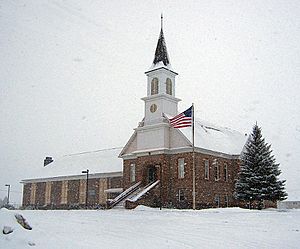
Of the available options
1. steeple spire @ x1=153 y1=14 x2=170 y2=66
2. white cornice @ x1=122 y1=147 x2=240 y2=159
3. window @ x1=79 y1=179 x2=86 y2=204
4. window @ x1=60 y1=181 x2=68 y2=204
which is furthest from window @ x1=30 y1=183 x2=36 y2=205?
steeple spire @ x1=153 y1=14 x2=170 y2=66

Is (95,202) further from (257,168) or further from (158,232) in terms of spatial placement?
(158,232)

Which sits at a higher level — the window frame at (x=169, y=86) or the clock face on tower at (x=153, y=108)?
the window frame at (x=169, y=86)

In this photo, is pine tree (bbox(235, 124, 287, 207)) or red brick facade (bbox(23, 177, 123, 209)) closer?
pine tree (bbox(235, 124, 287, 207))

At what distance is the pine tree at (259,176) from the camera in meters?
36.9

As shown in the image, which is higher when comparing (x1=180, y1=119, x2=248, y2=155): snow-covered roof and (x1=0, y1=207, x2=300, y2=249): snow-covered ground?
(x1=180, y1=119, x2=248, y2=155): snow-covered roof

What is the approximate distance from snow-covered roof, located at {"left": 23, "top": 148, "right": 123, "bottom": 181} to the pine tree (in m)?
14.4

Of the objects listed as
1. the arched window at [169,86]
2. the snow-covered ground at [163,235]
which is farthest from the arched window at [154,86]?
the snow-covered ground at [163,235]

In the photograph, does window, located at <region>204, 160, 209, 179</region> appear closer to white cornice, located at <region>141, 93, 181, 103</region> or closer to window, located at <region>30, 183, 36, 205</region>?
white cornice, located at <region>141, 93, 181, 103</region>

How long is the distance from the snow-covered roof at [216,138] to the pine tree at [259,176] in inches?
133

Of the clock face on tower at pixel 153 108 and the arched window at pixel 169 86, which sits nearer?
the clock face on tower at pixel 153 108

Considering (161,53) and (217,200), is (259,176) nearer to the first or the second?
(217,200)

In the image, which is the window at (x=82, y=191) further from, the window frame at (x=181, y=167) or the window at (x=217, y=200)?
the window at (x=217, y=200)

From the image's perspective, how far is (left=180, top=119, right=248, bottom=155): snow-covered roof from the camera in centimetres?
3816

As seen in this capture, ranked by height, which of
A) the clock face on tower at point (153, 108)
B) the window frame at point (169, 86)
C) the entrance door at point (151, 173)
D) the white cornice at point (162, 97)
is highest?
the window frame at point (169, 86)
